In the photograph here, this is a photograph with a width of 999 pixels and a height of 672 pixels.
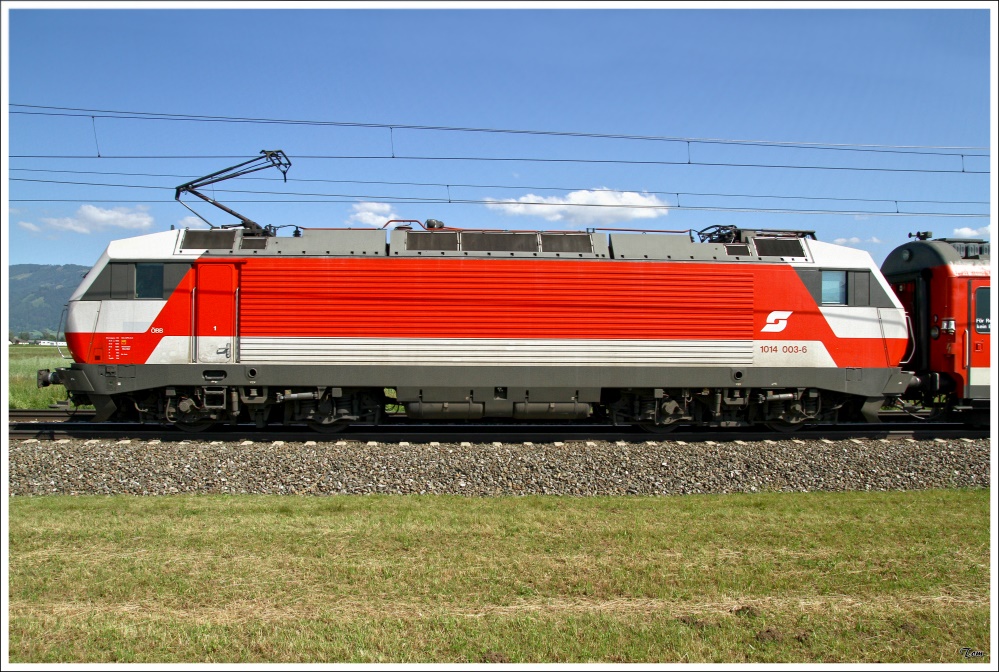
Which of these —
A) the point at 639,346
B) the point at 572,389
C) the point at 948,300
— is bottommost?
the point at 572,389

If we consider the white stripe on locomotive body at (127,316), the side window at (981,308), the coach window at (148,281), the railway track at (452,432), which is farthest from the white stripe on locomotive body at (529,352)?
the side window at (981,308)

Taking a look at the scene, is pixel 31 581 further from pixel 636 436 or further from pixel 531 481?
pixel 636 436

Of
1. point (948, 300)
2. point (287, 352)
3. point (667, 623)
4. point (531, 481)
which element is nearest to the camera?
point (667, 623)

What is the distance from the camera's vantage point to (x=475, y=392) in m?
12.8

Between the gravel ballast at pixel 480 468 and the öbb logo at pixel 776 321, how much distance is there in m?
2.41

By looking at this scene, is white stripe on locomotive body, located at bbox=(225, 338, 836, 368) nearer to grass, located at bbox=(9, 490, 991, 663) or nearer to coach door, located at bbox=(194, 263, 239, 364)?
coach door, located at bbox=(194, 263, 239, 364)

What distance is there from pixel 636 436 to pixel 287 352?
7.10m

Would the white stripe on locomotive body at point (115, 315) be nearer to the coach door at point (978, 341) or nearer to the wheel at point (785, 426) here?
the wheel at point (785, 426)

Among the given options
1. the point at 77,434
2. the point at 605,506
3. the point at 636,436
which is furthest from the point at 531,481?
the point at 77,434

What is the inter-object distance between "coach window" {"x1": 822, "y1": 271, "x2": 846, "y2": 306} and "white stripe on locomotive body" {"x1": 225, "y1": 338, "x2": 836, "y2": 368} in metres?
0.98

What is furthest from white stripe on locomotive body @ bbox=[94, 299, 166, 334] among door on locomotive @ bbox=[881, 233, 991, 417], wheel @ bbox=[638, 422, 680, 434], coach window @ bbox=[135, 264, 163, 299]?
door on locomotive @ bbox=[881, 233, 991, 417]

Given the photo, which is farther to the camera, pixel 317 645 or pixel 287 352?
pixel 287 352

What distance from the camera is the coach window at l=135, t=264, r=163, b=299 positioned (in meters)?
12.6

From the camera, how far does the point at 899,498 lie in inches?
327
